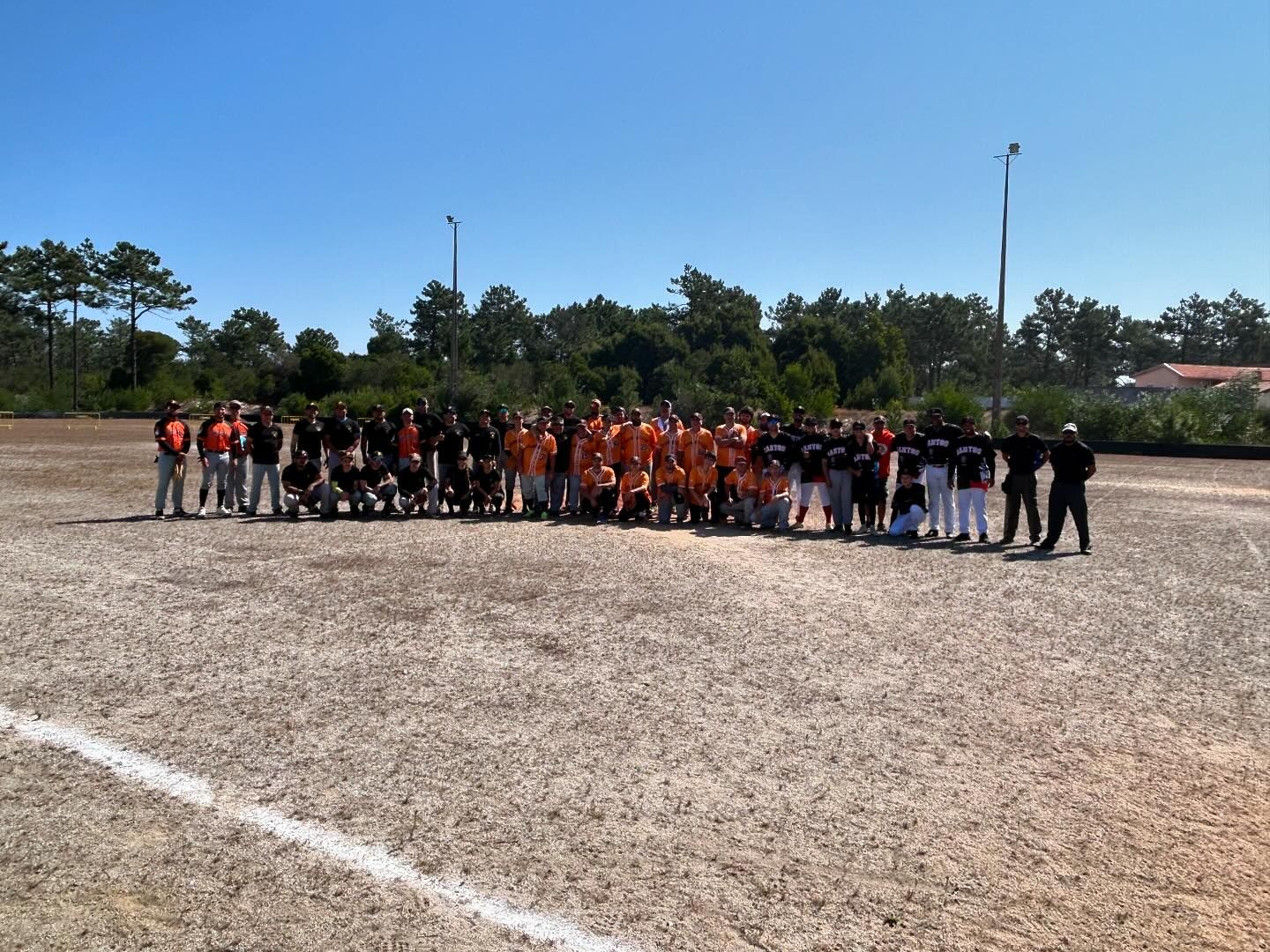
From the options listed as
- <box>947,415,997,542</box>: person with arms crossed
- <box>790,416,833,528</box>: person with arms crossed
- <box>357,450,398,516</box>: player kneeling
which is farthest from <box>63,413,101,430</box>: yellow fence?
<box>947,415,997,542</box>: person with arms crossed

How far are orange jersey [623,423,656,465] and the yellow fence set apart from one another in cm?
4022

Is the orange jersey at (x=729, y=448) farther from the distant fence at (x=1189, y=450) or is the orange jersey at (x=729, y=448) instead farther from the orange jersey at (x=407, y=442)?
the distant fence at (x=1189, y=450)

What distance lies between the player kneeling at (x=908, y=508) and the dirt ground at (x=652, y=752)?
2833 mm

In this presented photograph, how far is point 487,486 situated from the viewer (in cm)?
1498

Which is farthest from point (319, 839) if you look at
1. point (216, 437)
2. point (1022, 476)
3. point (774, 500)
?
point (216, 437)

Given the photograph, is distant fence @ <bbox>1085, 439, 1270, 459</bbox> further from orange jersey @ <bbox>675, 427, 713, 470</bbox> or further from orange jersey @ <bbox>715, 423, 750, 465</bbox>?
orange jersey @ <bbox>675, 427, 713, 470</bbox>

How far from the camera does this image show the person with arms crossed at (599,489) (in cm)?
1438

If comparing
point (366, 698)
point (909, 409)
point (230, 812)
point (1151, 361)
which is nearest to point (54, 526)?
point (366, 698)

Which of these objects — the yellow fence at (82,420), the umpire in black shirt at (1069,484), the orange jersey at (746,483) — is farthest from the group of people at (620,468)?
the yellow fence at (82,420)

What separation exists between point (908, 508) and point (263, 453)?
30.9 ft

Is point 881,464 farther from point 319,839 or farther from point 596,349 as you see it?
point 596,349

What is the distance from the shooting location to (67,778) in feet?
15.4

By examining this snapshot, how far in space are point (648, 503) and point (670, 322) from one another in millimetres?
79369

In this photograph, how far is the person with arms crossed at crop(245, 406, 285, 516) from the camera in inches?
574
